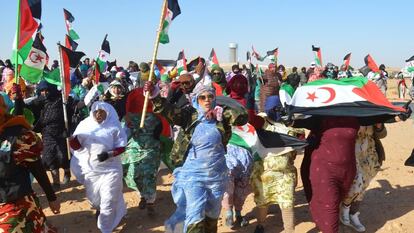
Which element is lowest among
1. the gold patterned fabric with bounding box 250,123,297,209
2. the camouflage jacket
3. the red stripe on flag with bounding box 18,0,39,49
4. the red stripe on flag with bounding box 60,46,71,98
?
the gold patterned fabric with bounding box 250,123,297,209

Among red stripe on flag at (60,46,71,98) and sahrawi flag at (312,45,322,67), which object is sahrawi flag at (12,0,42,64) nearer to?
red stripe on flag at (60,46,71,98)

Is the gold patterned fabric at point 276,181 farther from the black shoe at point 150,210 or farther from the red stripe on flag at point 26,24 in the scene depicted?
the red stripe on flag at point 26,24

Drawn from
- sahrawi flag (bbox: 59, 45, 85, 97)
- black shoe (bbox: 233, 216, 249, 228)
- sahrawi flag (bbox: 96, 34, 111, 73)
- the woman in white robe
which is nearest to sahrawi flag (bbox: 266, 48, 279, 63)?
sahrawi flag (bbox: 96, 34, 111, 73)

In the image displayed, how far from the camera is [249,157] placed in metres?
5.09

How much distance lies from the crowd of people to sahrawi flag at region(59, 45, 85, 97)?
525mm

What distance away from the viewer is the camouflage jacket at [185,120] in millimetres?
4180

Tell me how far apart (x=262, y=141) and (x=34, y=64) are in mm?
3653

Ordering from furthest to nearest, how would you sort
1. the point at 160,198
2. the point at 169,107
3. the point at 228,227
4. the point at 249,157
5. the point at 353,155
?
the point at 160,198 < the point at 228,227 < the point at 249,157 < the point at 353,155 < the point at 169,107

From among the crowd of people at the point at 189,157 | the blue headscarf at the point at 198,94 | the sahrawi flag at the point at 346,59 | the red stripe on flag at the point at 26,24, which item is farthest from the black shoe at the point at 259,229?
the sahrawi flag at the point at 346,59

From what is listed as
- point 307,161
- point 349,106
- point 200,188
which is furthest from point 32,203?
point 349,106

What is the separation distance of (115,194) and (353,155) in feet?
8.98

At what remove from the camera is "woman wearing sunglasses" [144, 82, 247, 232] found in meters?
4.00

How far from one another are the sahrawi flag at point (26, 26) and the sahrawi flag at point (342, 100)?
11.9 ft

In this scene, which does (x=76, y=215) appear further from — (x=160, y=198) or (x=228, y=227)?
(x=228, y=227)
